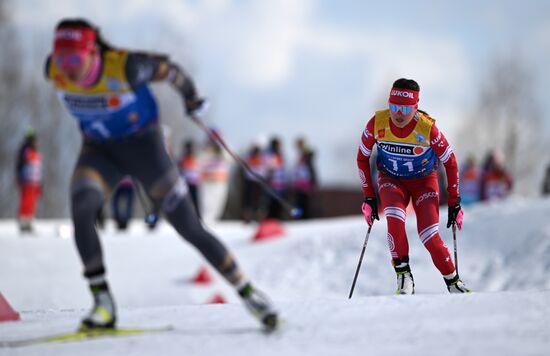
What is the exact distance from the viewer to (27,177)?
16.7m

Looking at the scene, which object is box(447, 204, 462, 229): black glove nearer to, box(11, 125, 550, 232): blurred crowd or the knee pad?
the knee pad

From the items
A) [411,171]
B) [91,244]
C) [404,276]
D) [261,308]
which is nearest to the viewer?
[261,308]

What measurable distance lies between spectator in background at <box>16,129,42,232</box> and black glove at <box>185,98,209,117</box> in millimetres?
12336

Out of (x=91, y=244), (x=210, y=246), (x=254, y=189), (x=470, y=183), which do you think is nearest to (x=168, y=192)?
(x=210, y=246)

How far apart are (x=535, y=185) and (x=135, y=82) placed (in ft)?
121

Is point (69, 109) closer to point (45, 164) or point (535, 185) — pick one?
point (45, 164)

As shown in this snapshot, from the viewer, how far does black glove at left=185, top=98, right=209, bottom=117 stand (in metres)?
5.12

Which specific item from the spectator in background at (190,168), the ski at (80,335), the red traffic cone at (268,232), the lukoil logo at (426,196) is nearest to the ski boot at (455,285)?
the lukoil logo at (426,196)

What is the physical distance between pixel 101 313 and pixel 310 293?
24.9 feet

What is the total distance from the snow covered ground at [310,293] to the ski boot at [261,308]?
0.08 metres

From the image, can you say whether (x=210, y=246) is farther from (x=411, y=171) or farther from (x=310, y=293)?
(x=310, y=293)

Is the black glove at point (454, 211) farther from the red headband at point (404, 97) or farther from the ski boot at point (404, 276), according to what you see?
the red headband at point (404, 97)

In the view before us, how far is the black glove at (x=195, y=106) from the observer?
16.8 ft

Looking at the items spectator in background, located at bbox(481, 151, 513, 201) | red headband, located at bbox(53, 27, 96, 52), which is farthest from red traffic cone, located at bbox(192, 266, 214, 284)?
spectator in background, located at bbox(481, 151, 513, 201)
